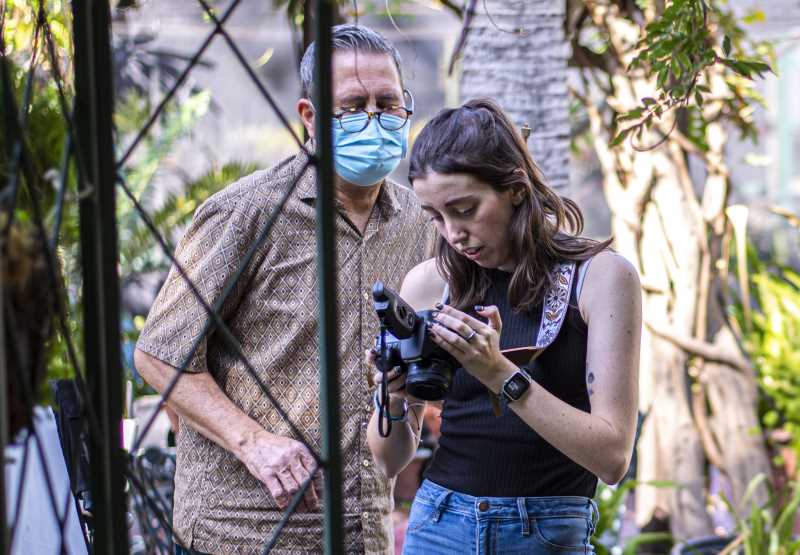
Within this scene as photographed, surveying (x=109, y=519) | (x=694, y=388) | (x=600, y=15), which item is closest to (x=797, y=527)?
(x=694, y=388)

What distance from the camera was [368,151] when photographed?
8.20ft

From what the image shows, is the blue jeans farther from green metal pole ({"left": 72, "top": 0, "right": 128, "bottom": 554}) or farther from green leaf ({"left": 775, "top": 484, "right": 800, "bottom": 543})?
green leaf ({"left": 775, "top": 484, "right": 800, "bottom": 543})

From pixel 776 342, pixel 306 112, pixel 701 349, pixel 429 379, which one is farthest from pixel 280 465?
pixel 776 342

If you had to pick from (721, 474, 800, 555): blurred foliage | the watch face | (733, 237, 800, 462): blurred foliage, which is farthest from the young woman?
(733, 237, 800, 462): blurred foliage

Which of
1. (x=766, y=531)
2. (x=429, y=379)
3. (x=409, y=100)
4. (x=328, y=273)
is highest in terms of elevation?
(x=409, y=100)

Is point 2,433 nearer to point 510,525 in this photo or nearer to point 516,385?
point 516,385

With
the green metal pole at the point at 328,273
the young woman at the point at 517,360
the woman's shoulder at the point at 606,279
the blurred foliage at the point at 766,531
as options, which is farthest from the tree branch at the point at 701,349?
the green metal pole at the point at 328,273

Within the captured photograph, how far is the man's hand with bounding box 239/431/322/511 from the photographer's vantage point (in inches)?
91.3

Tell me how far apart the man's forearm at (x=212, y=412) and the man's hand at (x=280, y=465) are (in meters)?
0.03

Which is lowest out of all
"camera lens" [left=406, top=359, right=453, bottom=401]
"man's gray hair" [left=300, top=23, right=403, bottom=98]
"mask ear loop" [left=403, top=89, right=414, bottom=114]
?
"camera lens" [left=406, top=359, right=453, bottom=401]

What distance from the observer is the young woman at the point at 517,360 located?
200cm

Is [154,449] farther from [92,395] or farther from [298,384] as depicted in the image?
[92,395]

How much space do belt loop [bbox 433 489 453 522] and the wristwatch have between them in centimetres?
31

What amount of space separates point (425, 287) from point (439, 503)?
46 centimetres
